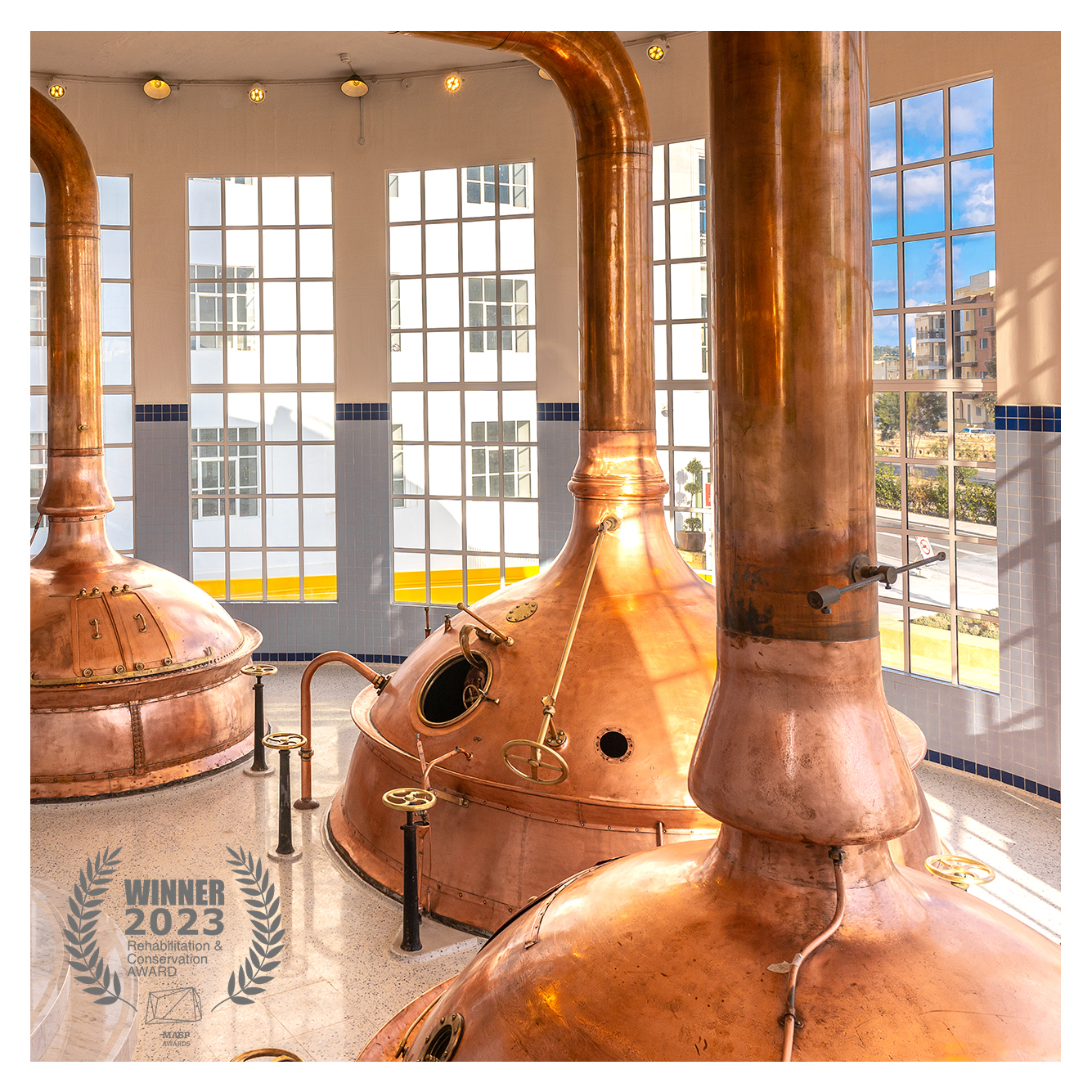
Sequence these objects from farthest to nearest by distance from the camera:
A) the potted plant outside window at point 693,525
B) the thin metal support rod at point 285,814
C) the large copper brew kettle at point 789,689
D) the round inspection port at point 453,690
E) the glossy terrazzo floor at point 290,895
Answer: the potted plant outside window at point 693,525 → the thin metal support rod at point 285,814 → the round inspection port at point 453,690 → the glossy terrazzo floor at point 290,895 → the large copper brew kettle at point 789,689

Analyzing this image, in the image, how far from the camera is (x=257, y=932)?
4453mm

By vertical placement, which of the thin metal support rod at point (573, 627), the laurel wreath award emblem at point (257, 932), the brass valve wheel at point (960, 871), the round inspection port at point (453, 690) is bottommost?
the laurel wreath award emblem at point (257, 932)

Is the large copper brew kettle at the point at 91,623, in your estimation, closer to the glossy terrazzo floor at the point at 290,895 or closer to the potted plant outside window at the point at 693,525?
the glossy terrazzo floor at the point at 290,895

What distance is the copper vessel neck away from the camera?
1.91m

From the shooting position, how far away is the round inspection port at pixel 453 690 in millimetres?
4406

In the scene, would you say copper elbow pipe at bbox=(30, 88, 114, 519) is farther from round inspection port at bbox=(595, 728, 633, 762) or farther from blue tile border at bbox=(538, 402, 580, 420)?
round inspection port at bbox=(595, 728, 633, 762)

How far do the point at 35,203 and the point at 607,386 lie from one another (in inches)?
321

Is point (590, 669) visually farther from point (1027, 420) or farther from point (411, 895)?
point (1027, 420)

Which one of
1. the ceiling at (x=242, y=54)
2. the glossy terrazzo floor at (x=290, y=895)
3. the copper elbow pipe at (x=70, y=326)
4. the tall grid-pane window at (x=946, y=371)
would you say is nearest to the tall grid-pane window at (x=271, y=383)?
the ceiling at (x=242, y=54)

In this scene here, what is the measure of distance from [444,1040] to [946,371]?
19.1 ft

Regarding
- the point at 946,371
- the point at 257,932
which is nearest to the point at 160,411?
the point at 257,932

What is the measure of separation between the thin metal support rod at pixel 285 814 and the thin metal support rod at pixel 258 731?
49.5 inches

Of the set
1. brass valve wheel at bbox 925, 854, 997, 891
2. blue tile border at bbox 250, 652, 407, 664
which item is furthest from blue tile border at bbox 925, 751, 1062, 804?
blue tile border at bbox 250, 652, 407, 664

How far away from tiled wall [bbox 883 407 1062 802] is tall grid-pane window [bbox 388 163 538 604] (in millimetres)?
4089
